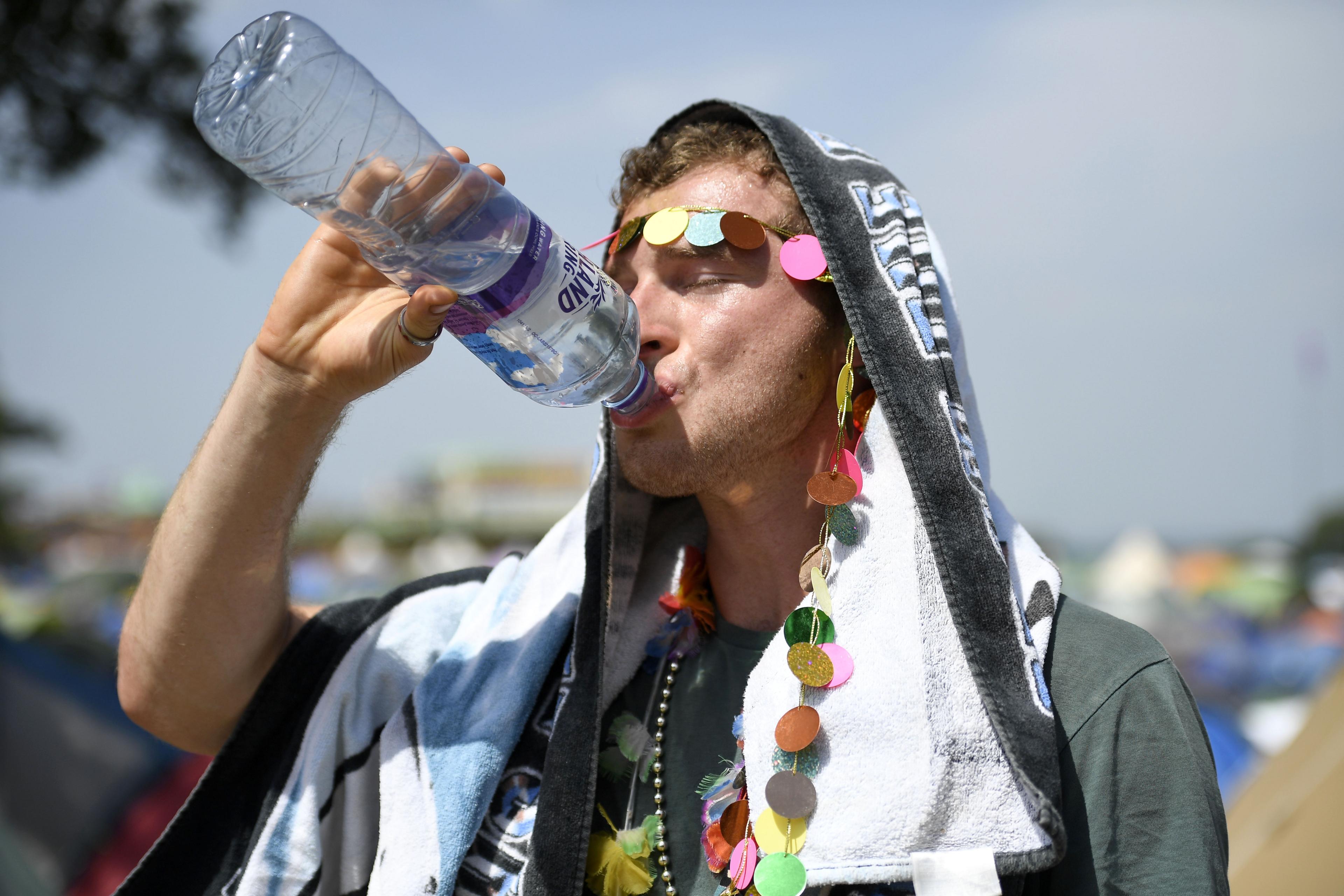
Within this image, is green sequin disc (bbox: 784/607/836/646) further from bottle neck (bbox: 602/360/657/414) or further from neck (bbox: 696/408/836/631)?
bottle neck (bbox: 602/360/657/414)

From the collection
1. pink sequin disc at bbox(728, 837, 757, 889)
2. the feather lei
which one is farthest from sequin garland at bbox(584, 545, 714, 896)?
pink sequin disc at bbox(728, 837, 757, 889)

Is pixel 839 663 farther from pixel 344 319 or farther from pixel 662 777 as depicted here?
pixel 344 319

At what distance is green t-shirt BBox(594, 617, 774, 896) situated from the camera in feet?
5.45

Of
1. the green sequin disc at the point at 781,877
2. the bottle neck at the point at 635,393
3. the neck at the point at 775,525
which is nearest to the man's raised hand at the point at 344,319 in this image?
the bottle neck at the point at 635,393

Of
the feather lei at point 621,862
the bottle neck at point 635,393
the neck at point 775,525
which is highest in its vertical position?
the bottle neck at point 635,393

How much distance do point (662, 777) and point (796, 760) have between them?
341 millimetres

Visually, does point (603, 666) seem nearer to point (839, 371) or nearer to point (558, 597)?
point (558, 597)

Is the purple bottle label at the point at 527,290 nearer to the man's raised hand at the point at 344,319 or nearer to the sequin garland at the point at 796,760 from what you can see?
the man's raised hand at the point at 344,319

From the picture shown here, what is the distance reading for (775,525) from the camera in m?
1.97

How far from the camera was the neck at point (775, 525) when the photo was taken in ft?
6.37

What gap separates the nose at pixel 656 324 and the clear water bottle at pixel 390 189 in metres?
0.21

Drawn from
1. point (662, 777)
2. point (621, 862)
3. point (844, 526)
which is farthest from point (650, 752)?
point (844, 526)

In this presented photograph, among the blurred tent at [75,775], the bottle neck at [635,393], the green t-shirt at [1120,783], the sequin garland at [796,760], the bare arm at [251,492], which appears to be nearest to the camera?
the green t-shirt at [1120,783]

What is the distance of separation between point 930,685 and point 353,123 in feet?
4.42
